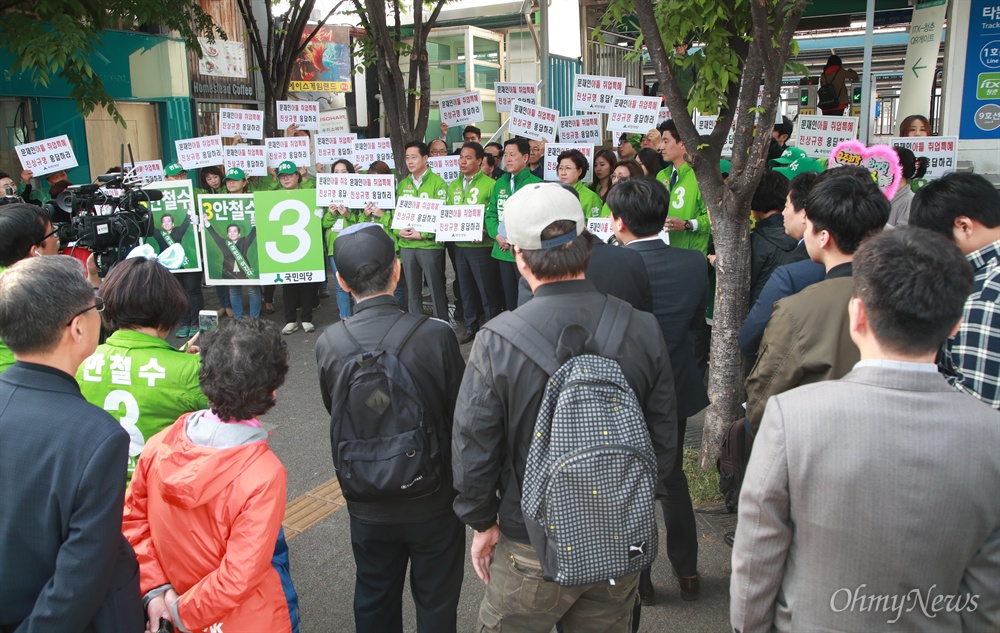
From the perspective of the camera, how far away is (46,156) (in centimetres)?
858

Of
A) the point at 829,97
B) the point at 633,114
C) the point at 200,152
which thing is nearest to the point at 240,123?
the point at 200,152

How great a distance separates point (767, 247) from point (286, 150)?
6138mm

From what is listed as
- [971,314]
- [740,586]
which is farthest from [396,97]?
[740,586]

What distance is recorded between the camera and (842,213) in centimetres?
283

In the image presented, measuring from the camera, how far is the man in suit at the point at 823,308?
8.94 ft

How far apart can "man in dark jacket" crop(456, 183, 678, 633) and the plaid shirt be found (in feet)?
3.87

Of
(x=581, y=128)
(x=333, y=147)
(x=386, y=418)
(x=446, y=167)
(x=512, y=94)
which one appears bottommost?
(x=386, y=418)

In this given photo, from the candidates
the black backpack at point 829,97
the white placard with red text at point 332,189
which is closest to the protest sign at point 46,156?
the white placard with red text at point 332,189

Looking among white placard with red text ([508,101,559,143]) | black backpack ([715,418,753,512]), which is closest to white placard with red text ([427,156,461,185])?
white placard with red text ([508,101,559,143])

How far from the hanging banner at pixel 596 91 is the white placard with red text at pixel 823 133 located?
6.58ft

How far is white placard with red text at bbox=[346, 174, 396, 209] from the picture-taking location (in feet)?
27.0

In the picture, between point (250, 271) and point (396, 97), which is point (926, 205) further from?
point (396, 97)

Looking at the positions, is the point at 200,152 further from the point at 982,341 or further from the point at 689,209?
the point at 982,341

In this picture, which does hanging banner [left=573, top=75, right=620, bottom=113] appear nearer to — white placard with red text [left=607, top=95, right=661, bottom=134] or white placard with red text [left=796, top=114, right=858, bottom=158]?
white placard with red text [left=607, top=95, right=661, bottom=134]
